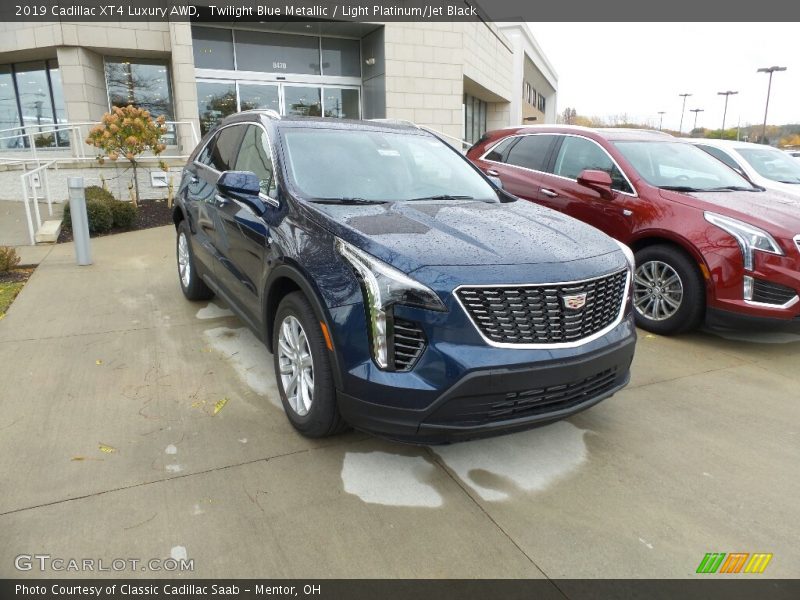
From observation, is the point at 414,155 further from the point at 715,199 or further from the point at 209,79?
the point at 209,79

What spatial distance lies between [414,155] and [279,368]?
1876mm

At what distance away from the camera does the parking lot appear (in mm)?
2391

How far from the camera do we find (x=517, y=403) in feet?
8.73

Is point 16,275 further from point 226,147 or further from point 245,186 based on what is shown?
point 245,186

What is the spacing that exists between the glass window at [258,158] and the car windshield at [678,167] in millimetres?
3692

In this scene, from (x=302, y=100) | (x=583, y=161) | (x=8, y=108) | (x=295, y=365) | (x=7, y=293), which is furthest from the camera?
(x=302, y=100)

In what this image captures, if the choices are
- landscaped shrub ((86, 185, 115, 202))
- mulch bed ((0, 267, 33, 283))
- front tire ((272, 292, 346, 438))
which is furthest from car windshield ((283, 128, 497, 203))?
landscaped shrub ((86, 185, 115, 202))

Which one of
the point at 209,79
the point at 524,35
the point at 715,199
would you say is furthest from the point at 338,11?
the point at 524,35

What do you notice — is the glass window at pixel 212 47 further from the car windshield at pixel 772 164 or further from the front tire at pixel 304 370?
the front tire at pixel 304 370

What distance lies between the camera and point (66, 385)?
12.9 ft

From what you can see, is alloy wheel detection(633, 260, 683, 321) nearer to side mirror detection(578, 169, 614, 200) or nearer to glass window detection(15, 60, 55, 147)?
side mirror detection(578, 169, 614, 200)

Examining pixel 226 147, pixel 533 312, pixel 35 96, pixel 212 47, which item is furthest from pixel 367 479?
pixel 35 96

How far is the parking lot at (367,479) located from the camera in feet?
7.84
